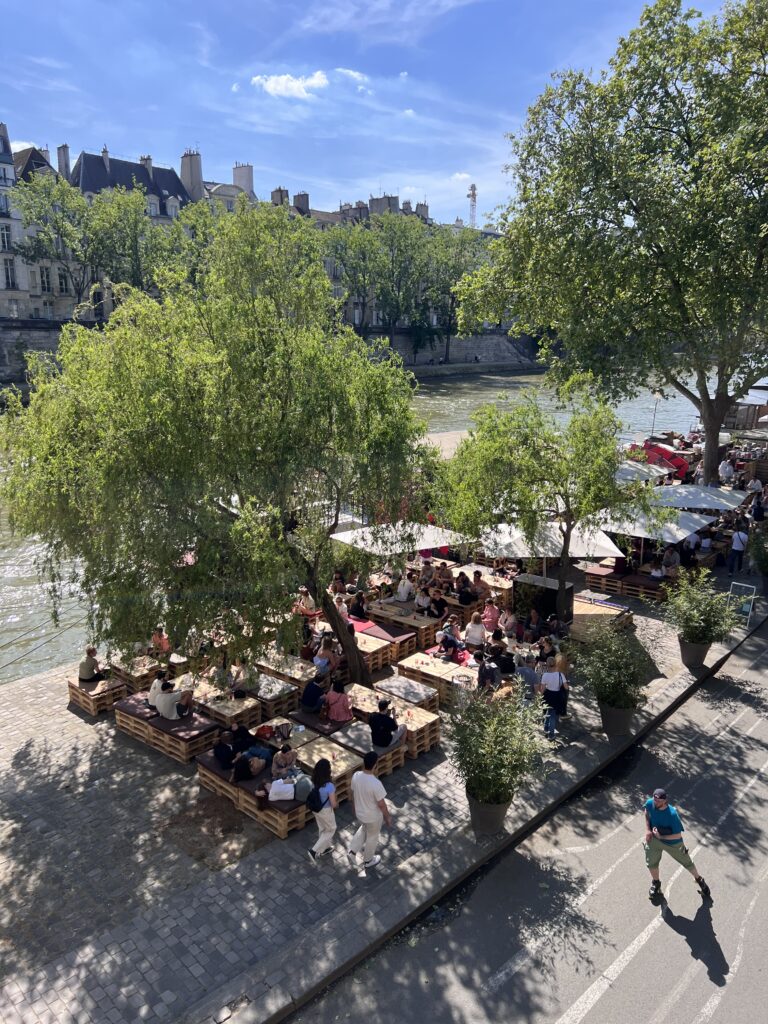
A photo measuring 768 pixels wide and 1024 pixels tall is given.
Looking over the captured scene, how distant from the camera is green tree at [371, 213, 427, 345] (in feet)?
247

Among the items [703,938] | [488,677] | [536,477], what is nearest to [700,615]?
[536,477]

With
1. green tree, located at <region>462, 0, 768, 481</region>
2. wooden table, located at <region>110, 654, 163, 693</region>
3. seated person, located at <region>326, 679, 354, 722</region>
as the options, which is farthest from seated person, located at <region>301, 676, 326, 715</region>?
green tree, located at <region>462, 0, 768, 481</region>

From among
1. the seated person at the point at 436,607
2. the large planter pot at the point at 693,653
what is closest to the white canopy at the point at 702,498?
the large planter pot at the point at 693,653

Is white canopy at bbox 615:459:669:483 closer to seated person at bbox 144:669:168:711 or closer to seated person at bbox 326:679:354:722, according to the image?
seated person at bbox 326:679:354:722

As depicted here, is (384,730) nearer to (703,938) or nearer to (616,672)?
(616,672)

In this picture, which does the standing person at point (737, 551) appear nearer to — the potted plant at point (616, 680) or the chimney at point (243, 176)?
the potted plant at point (616, 680)

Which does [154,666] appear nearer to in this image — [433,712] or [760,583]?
[433,712]

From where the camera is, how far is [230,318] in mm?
9898

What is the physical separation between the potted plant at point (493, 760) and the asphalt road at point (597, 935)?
0.65 metres

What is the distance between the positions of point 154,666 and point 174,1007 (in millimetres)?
6719

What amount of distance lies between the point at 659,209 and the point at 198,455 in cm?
1674

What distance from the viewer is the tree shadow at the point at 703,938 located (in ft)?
22.5

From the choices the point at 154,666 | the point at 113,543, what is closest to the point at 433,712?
the point at 154,666

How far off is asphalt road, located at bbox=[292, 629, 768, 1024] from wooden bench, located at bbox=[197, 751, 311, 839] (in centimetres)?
202
